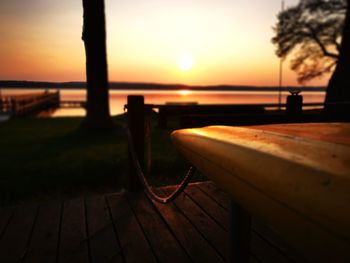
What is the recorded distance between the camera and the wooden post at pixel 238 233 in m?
1.62

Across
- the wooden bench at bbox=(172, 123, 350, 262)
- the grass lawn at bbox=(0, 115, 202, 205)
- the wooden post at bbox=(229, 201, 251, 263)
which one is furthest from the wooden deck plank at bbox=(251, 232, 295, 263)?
the grass lawn at bbox=(0, 115, 202, 205)

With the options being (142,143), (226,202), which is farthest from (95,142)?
(226,202)

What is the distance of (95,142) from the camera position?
28.0 feet

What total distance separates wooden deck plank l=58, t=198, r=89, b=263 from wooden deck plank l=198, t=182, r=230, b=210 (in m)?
1.68

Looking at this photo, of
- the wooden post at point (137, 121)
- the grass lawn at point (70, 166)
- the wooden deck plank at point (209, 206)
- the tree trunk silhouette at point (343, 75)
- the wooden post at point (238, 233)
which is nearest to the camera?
the wooden post at point (238, 233)

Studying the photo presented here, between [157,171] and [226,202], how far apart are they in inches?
90.8

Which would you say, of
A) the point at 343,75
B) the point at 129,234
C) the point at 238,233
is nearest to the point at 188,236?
the point at 129,234

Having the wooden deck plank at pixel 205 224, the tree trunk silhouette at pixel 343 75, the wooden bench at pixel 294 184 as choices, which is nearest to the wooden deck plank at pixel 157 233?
the wooden deck plank at pixel 205 224

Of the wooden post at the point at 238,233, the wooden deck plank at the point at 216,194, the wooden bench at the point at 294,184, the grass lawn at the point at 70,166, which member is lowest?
the grass lawn at the point at 70,166

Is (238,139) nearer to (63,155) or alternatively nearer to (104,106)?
(63,155)

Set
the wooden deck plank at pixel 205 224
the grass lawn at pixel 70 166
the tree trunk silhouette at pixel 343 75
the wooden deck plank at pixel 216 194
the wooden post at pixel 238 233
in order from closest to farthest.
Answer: the wooden post at pixel 238 233
the wooden deck plank at pixel 205 224
the wooden deck plank at pixel 216 194
the grass lawn at pixel 70 166
the tree trunk silhouette at pixel 343 75

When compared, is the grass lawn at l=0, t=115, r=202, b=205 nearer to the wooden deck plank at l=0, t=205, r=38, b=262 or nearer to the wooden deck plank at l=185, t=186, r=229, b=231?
the wooden deck plank at l=185, t=186, r=229, b=231

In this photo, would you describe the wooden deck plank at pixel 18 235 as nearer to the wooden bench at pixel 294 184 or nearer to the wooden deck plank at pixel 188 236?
the wooden deck plank at pixel 188 236

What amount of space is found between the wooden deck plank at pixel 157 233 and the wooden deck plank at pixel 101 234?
1.07ft
